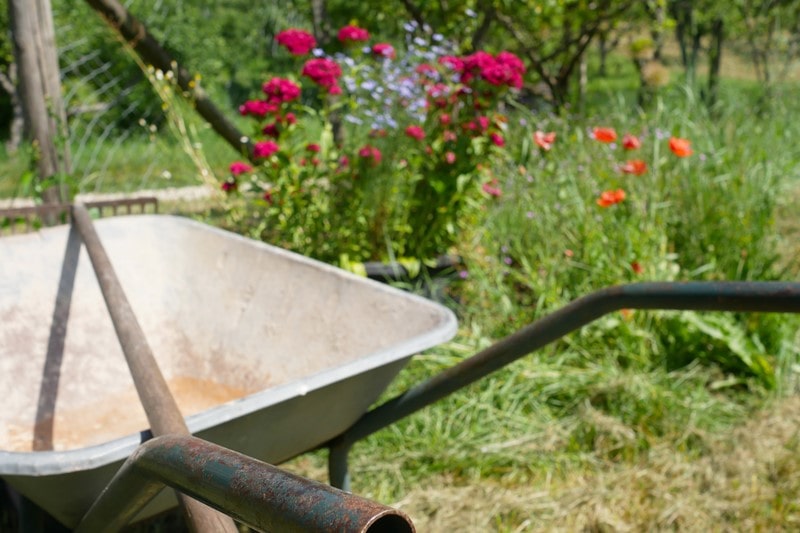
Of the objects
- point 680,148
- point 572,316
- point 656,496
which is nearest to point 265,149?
point 680,148

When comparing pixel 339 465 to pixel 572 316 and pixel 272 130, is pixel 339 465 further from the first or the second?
pixel 272 130

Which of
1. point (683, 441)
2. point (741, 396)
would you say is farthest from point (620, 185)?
point (683, 441)

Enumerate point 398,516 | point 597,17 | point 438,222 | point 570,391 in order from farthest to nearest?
1. point 597,17
2. point 438,222
3. point 570,391
4. point 398,516

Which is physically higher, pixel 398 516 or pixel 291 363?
pixel 398 516

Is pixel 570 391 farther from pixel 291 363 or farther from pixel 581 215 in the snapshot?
pixel 291 363

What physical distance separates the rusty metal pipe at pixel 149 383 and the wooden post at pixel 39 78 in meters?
1.60

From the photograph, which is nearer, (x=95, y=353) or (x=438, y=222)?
(x=95, y=353)

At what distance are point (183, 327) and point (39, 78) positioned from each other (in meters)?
1.43

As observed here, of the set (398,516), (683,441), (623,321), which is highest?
(398,516)

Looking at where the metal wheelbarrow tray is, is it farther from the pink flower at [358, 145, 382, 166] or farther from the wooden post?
the wooden post

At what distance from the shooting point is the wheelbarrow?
137 cm

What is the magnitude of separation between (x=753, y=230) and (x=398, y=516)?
2.74 m

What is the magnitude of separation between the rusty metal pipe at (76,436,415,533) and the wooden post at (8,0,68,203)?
257cm

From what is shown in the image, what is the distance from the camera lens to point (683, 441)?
7.98 feet
